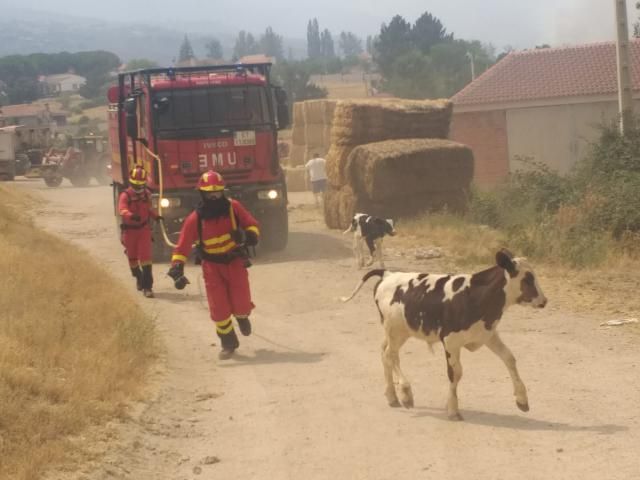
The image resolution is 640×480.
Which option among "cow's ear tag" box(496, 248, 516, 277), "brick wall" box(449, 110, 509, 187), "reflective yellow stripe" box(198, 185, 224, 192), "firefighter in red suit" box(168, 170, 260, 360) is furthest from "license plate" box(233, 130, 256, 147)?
"brick wall" box(449, 110, 509, 187)

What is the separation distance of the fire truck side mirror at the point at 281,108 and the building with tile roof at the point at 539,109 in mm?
18440

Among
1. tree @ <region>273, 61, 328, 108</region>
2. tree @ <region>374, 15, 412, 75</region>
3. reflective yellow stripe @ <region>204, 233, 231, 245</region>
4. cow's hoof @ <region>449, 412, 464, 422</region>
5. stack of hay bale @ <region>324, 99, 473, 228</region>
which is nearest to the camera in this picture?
cow's hoof @ <region>449, 412, 464, 422</region>

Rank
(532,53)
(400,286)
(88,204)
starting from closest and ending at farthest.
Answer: (400,286), (88,204), (532,53)

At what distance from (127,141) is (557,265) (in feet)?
31.4

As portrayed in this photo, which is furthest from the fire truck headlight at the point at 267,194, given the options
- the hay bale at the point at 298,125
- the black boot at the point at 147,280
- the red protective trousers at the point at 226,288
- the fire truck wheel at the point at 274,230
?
the hay bale at the point at 298,125

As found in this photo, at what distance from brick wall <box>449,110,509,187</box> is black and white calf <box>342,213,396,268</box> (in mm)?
21298

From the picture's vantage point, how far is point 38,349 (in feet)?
36.8

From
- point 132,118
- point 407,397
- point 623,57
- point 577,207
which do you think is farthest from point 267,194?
point 407,397

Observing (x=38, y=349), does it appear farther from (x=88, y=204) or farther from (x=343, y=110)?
(x=88, y=204)

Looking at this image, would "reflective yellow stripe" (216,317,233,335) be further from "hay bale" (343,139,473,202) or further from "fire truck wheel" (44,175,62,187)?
"fire truck wheel" (44,175,62,187)

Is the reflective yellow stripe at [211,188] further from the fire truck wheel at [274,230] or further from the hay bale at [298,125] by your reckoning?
the hay bale at [298,125]

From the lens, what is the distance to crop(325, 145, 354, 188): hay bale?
24.3 m

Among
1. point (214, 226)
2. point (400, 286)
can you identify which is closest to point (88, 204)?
point (214, 226)

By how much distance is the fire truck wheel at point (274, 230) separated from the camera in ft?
70.4
